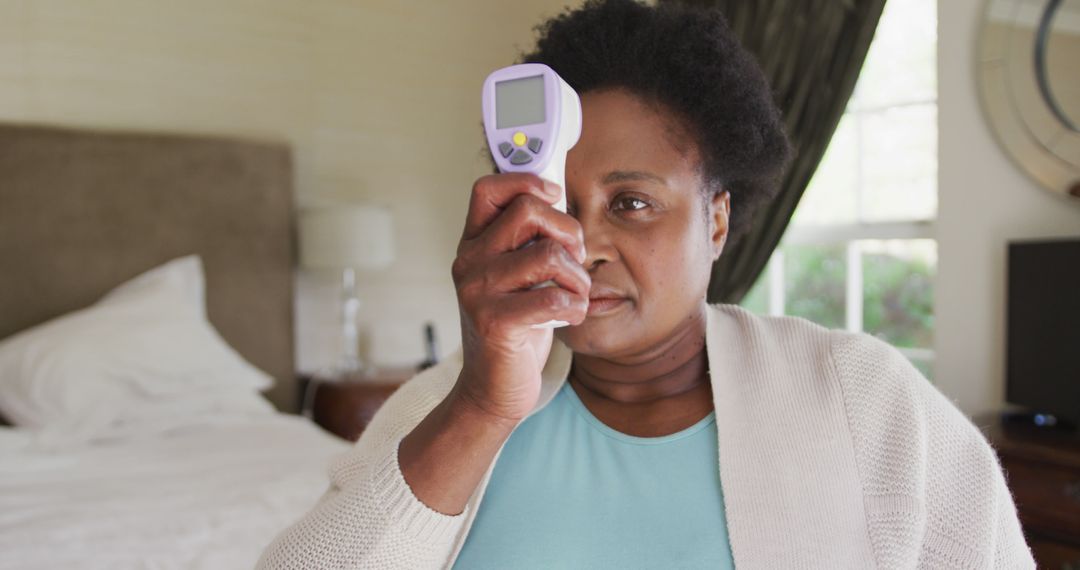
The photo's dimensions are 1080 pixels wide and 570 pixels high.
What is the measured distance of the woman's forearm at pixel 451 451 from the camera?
32.3 inches

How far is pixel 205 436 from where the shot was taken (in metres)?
2.58

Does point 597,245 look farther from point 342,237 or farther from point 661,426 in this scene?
point 342,237

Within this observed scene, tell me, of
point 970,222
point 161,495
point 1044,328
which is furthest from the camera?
point 970,222

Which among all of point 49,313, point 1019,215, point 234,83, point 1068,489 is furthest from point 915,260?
point 49,313

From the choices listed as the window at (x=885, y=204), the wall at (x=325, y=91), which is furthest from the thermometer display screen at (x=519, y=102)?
the wall at (x=325, y=91)

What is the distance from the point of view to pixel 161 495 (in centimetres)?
198

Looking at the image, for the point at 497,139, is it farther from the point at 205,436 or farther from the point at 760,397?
the point at 205,436

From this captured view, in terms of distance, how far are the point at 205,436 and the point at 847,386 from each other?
2098 millimetres

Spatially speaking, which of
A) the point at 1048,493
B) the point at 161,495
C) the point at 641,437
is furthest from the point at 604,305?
the point at 1048,493

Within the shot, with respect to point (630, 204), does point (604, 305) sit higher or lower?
lower

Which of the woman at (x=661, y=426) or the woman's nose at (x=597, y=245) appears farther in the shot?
the woman's nose at (x=597, y=245)

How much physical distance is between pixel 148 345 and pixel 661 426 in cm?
216

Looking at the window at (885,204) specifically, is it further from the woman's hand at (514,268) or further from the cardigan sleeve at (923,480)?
the woman's hand at (514,268)

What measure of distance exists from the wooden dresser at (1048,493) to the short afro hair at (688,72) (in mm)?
1394
